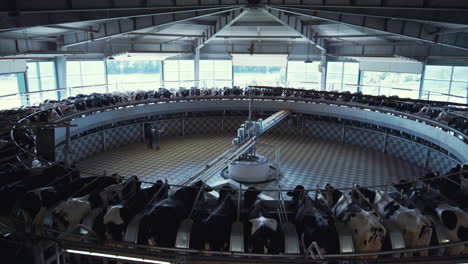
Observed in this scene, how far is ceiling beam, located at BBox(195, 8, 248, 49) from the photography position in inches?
861

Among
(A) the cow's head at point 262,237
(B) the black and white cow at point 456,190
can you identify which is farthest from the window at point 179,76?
(A) the cow's head at point 262,237

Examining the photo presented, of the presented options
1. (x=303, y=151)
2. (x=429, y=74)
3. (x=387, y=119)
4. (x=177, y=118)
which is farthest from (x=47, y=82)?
(x=429, y=74)

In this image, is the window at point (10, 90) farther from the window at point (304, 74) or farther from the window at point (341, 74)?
the window at point (341, 74)

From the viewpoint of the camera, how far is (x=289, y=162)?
70.3 feet

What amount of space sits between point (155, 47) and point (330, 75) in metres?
18.5

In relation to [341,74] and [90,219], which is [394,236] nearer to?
[90,219]

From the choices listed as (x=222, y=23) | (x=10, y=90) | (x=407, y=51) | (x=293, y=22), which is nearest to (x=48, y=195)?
(x=222, y=23)

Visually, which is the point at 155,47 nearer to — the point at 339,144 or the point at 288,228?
the point at 339,144

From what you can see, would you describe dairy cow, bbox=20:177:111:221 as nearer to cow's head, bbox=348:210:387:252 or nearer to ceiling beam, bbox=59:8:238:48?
cow's head, bbox=348:210:387:252

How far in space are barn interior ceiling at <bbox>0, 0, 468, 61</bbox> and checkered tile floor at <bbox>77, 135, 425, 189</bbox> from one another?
6.73m

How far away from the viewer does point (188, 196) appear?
30.1 feet

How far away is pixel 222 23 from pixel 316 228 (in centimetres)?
2031

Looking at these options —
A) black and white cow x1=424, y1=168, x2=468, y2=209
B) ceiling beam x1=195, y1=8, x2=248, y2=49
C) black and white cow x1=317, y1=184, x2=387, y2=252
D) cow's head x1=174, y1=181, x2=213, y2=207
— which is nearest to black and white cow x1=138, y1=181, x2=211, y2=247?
cow's head x1=174, y1=181, x2=213, y2=207

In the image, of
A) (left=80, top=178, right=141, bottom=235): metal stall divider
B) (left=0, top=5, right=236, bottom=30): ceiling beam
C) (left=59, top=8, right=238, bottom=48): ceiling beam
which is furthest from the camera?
(left=59, top=8, right=238, bottom=48): ceiling beam
